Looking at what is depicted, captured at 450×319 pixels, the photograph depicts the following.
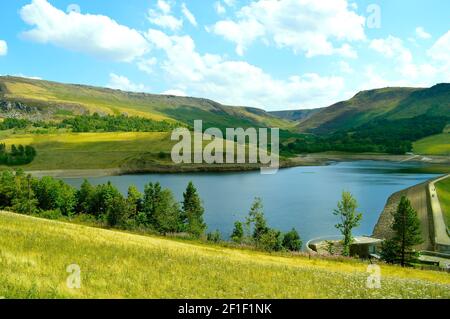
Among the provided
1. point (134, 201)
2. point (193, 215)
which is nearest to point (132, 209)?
point (134, 201)

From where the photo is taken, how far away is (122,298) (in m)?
16.1

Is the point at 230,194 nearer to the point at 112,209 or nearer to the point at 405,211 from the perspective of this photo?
the point at 112,209

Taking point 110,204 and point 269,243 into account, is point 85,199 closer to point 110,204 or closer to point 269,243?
point 110,204

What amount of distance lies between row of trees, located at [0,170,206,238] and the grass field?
52556mm

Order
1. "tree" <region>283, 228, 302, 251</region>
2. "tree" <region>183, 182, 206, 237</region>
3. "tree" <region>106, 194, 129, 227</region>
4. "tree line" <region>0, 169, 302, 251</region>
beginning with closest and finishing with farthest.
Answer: "tree" <region>283, 228, 302, 251</region> → "tree line" <region>0, 169, 302, 251</region> → "tree" <region>183, 182, 206, 237</region> → "tree" <region>106, 194, 129, 227</region>

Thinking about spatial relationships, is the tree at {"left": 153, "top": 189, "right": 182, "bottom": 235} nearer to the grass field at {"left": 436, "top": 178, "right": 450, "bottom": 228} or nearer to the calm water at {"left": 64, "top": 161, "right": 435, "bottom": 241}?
the calm water at {"left": 64, "top": 161, "right": 435, "bottom": 241}

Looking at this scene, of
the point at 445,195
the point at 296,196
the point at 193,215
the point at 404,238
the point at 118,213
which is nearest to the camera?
the point at 404,238

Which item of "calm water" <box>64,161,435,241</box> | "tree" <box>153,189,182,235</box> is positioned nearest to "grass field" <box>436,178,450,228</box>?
"calm water" <box>64,161,435,241</box>

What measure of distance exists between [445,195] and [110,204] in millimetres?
88515

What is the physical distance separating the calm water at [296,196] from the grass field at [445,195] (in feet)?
49.3

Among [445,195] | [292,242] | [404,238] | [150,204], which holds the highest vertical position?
[445,195]

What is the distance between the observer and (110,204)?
275ft

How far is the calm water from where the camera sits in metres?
94.3
